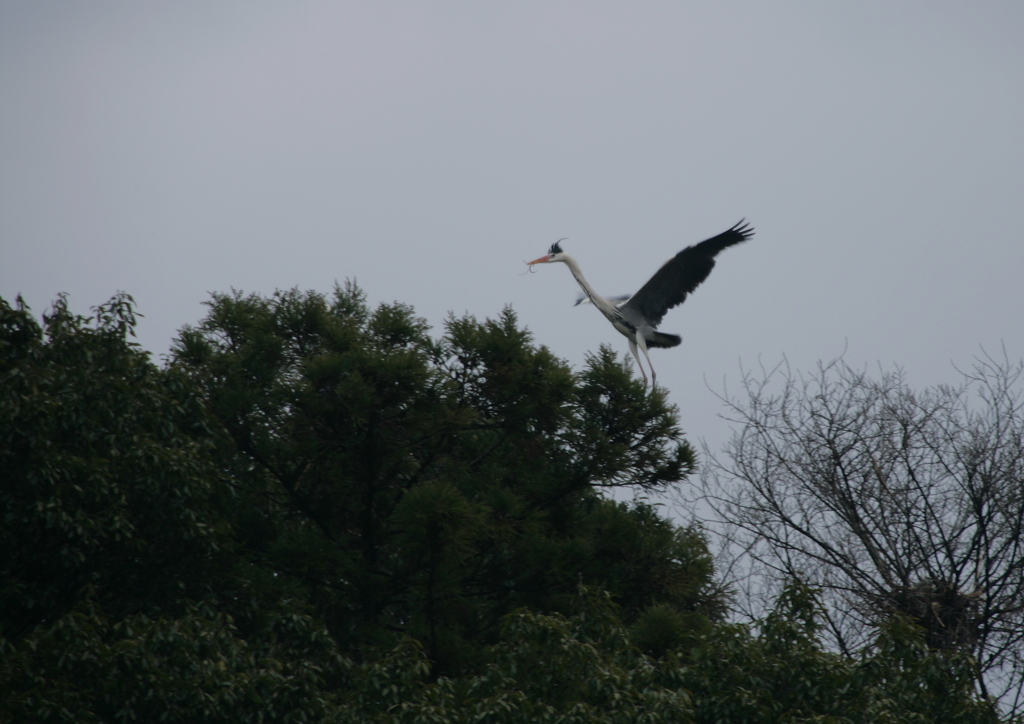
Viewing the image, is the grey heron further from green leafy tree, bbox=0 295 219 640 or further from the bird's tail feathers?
green leafy tree, bbox=0 295 219 640

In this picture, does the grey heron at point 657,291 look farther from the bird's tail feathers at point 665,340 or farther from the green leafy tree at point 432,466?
the green leafy tree at point 432,466

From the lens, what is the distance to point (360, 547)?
31.2ft

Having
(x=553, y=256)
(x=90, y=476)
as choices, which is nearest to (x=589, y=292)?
(x=553, y=256)

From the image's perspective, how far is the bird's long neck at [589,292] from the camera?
1191 centimetres

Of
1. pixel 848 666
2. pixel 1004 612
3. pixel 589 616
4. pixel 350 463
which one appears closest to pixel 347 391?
pixel 350 463

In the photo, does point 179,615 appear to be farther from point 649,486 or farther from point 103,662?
point 649,486

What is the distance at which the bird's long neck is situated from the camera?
39.1 feet

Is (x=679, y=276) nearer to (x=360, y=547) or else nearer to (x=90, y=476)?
(x=360, y=547)

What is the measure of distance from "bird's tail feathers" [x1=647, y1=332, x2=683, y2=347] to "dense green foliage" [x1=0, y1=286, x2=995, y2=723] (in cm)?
198

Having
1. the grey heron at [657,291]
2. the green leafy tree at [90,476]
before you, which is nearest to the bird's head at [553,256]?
the grey heron at [657,291]

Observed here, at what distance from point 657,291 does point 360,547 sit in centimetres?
429

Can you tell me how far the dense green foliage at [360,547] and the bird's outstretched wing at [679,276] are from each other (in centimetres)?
165

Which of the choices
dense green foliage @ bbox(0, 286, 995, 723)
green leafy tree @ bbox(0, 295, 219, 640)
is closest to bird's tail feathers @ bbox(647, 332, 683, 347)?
dense green foliage @ bbox(0, 286, 995, 723)

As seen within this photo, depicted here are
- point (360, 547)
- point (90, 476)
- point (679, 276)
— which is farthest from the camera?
point (679, 276)
